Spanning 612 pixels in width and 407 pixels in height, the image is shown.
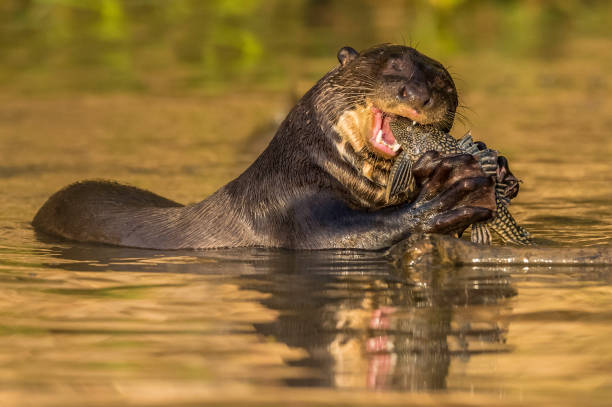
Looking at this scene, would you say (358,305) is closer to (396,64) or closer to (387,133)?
(387,133)

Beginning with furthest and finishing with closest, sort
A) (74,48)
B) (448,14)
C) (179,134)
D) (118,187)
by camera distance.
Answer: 1. (448,14)
2. (74,48)
3. (179,134)
4. (118,187)

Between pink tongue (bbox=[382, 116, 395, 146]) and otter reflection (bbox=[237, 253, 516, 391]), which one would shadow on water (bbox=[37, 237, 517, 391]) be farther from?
pink tongue (bbox=[382, 116, 395, 146])

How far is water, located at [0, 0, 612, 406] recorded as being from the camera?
3262 mm

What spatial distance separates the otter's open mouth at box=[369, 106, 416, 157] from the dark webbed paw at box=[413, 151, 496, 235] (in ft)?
1.30

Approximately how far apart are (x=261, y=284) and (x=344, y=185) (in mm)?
914

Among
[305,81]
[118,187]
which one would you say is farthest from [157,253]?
[305,81]

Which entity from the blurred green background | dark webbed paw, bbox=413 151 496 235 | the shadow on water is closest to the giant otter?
dark webbed paw, bbox=413 151 496 235

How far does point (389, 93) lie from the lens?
5.29 meters

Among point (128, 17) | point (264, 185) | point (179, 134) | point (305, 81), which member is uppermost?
point (128, 17)

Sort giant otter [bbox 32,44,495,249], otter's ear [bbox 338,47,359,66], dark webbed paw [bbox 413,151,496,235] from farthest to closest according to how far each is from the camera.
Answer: otter's ear [bbox 338,47,359,66]
giant otter [bbox 32,44,495,249]
dark webbed paw [bbox 413,151,496,235]

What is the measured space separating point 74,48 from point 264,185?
1042 centimetres

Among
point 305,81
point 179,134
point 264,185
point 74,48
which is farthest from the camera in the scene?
point 74,48

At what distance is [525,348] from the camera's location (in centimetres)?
359

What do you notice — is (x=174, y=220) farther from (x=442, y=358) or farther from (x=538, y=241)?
(x=442, y=358)
